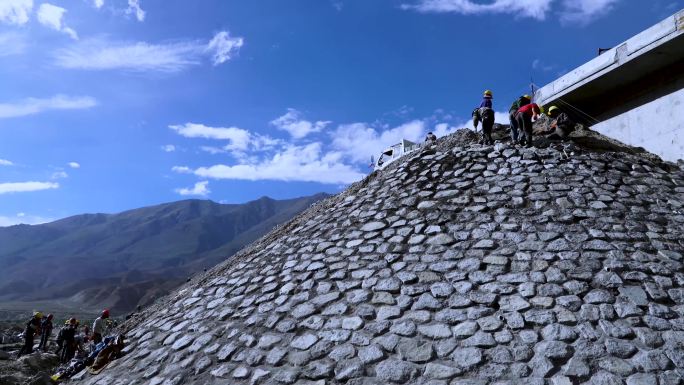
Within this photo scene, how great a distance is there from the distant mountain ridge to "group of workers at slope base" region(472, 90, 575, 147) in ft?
192

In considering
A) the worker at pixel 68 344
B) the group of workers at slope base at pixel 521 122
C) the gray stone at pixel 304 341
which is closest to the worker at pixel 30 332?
the worker at pixel 68 344

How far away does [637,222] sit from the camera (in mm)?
7582

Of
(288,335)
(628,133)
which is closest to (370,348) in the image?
(288,335)

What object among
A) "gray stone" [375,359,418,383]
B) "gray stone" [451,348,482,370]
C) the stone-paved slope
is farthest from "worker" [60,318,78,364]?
"gray stone" [451,348,482,370]

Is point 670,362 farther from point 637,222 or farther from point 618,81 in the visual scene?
point 618,81

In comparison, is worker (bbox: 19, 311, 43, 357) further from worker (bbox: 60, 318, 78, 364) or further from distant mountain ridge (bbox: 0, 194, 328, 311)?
distant mountain ridge (bbox: 0, 194, 328, 311)

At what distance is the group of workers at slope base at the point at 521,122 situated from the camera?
1050cm

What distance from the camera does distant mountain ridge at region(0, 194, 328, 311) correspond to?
81.2 meters

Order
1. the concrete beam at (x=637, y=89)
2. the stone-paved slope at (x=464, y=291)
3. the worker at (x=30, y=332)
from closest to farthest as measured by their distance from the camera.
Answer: the stone-paved slope at (x=464, y=291) < the concrete beam at (x=637, y=89) < the worker at (x=30, y=332)

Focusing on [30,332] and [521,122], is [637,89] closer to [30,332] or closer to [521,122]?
[521,122]

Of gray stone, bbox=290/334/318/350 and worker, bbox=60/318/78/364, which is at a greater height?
gray stone, bbox=290/334/318/350

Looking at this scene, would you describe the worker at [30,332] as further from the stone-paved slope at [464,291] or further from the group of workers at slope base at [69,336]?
the stone-paved slope at [464,291]

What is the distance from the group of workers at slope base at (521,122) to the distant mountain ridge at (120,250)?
5839 centimetres

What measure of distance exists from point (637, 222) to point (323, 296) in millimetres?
5106
